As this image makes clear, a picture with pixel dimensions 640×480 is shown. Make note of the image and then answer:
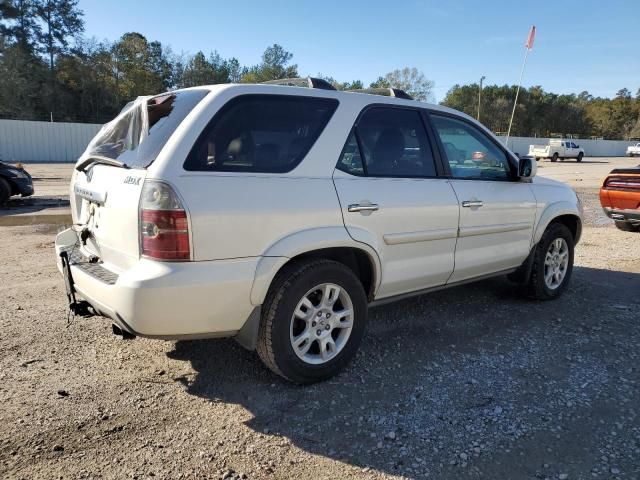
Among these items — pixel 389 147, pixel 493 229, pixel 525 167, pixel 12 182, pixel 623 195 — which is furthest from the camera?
pixel 12 182

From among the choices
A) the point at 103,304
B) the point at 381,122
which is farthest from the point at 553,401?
the point at 103,304

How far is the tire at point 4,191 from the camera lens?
1101cm

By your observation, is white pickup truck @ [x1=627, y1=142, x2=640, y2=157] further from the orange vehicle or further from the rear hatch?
the rear hatch

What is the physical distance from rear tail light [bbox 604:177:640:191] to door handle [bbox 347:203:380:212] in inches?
295

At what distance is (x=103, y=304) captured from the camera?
2867mm

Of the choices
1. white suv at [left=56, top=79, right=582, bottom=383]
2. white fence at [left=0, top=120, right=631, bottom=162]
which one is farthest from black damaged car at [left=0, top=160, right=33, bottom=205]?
white fence at [left=0, top=120, right=631, bottom=162]

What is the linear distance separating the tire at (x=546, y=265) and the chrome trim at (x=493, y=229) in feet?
1.23

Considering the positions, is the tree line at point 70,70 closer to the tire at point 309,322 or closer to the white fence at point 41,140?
the white fence at point 41,140

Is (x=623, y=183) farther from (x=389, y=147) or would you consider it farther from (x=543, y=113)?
(x=543, y=113)

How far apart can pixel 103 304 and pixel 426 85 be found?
244 feet

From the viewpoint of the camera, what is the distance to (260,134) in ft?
9.88

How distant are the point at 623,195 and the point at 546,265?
16.5 ft

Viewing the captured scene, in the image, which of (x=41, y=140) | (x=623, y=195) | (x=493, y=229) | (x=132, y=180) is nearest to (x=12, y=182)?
(x=132, y=180)

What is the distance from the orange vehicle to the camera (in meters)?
8.68
